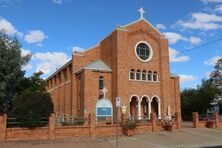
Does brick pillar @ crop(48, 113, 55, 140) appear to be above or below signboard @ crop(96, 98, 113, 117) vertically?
below

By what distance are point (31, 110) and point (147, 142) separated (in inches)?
364

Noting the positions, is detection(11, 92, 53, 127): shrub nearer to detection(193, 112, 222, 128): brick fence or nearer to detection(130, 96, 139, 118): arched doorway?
detection(130, 96, 139, 118): arched doorway

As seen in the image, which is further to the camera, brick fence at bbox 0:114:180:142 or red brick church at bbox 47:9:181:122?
red brick church at bbox 47:9:181:122

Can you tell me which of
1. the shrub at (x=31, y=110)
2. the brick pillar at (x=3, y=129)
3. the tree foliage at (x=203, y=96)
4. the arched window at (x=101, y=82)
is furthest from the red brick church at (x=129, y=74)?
the tree foliage at (x=203, y=96)

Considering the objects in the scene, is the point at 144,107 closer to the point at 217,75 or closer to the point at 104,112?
the point at 104,112

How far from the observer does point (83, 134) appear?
2417 cm

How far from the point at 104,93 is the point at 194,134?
10.8 m

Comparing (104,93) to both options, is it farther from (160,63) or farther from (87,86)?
(160,63)

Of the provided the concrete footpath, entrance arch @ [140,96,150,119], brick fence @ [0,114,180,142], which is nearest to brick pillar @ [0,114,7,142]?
brick fence @ [0,114,180,142]

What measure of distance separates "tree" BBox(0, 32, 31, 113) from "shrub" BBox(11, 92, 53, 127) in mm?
6194

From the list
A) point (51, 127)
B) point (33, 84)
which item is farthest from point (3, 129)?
point (33, 84)

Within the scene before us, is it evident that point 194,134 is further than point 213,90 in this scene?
No

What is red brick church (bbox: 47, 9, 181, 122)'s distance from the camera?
111 feet

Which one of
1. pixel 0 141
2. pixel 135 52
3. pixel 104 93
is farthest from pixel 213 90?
pixel 0 141
